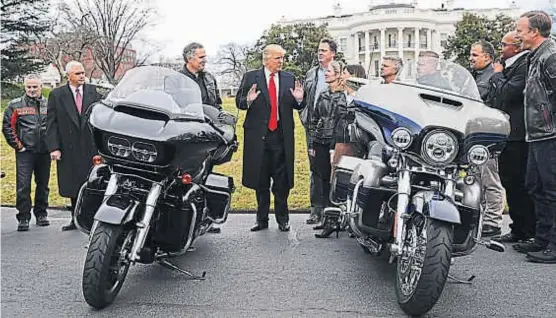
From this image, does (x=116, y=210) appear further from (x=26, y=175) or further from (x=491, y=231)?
(x=491, y=231)

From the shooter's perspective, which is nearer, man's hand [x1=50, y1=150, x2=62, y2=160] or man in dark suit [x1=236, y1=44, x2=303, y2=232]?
man in dark suit [x1=236, y1=44, x2=303, y2=232]

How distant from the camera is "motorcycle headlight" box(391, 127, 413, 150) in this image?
4.25 meters

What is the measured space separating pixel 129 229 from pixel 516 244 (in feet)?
12.0

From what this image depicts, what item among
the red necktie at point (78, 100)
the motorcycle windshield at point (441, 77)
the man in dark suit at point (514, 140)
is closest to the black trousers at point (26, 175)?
the red necktie at point (78, 100)

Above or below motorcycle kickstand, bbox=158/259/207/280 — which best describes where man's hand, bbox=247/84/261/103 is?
above

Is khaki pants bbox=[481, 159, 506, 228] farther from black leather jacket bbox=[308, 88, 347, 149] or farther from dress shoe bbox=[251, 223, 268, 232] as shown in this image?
dress shoe bbox=[251, 223, 268, 232]

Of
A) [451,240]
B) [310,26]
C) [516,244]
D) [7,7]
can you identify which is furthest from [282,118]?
[310,26]

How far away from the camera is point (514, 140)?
20.2 ft

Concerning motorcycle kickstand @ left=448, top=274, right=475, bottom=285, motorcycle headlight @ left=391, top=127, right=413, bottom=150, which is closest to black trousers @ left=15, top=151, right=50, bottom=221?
motorcycle headlight @ left=391, top=127, right=413, bottom=150

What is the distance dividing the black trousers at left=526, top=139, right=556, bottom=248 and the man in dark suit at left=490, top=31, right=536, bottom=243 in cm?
43

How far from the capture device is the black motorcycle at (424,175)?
157 inches

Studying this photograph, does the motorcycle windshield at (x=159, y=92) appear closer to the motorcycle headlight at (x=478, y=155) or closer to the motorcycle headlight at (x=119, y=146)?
the motorcycle headlight at (x=119, y=146)

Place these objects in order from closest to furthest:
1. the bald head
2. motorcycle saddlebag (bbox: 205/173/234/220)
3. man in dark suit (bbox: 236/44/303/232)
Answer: motorcycle saddlebag (bbox: 205/173/234/220) < the bald head < man in dark suit (bbox: 236/44/303/232)

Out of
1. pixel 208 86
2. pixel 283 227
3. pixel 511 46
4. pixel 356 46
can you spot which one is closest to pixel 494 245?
pixel 511 46
